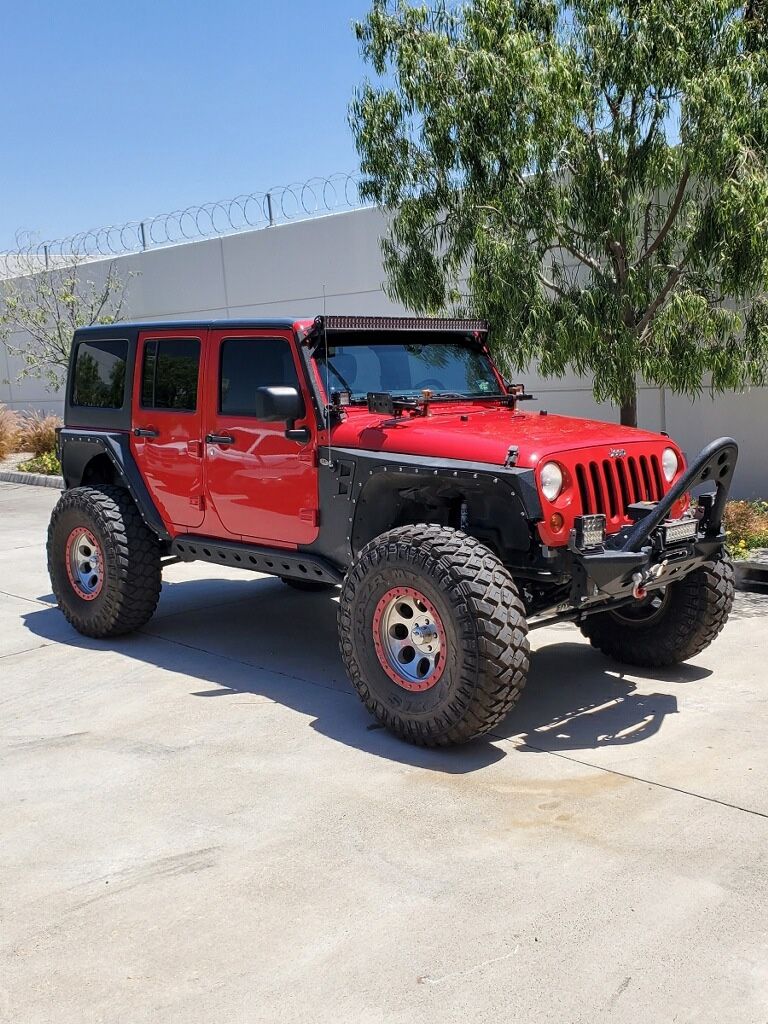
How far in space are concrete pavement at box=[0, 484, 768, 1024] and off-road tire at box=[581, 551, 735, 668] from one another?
156 millimetres

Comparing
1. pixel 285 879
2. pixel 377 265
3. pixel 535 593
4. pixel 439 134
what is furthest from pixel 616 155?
pixel 285 879

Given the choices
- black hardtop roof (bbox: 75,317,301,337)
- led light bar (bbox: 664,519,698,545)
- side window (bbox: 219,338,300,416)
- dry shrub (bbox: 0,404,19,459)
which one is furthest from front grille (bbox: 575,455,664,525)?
dry shrub (bbox: 0,404,19,459)

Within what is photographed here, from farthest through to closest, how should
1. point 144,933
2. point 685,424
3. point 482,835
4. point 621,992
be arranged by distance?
point 685,424 < point 482,835 < point 144,933 < point 621,992

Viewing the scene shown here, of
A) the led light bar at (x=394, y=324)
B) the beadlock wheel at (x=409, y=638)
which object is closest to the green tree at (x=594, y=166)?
the led light bar at (x=394, y=324)

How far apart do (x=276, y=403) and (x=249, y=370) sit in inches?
30.2

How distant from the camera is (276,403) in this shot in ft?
19.0

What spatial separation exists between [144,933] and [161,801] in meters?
1.09

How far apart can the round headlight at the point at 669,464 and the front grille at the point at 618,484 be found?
4.7 inches

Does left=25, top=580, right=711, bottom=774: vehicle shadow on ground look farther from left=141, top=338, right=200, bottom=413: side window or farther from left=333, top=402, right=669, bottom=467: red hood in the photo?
left=141, top=338, right=200, bottom=413: side window

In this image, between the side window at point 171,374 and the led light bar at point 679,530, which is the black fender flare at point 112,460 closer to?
the side window at point 171,374

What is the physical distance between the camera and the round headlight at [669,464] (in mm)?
5859

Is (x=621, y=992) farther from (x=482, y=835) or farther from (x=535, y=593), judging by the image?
(x=535, y=593)

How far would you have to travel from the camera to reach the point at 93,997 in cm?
329

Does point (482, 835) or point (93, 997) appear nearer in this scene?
point (93, 997)
